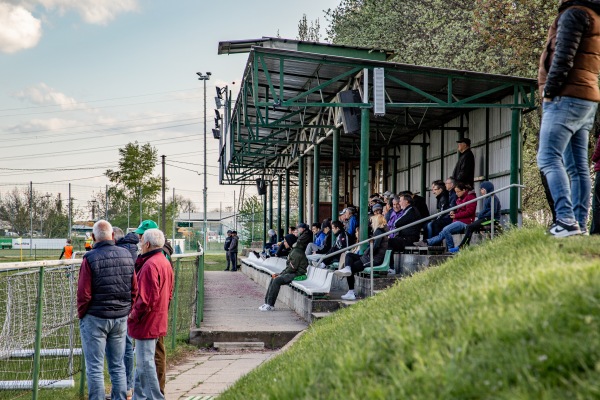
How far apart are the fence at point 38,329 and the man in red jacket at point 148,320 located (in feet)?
2.94

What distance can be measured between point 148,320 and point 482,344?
4282 mm

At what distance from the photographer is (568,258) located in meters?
4.82

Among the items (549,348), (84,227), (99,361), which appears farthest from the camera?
(84,227)

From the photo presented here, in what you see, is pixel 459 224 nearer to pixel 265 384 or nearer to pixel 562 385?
pixel 265 384

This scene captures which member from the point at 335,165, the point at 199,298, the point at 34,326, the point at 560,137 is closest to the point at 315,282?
the point at 199,298

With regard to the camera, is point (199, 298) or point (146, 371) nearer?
point (146, 371)

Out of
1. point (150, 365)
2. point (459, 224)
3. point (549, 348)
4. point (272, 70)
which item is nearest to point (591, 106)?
point (549, 348)

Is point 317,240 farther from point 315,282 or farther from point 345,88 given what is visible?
point 315,282

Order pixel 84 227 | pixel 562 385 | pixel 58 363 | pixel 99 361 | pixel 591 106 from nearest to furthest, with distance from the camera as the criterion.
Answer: pixel 562 385, pixel 591 106, pixel 99 361, pixel 58 363, pixel 84 227

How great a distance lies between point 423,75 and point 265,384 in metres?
11.8

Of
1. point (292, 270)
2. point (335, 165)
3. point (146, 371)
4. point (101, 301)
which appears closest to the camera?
point (101, 301)

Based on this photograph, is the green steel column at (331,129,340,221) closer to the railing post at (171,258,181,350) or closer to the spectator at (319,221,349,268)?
the spectator at (319,221,349,268)

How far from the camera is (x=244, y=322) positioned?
44.6ft

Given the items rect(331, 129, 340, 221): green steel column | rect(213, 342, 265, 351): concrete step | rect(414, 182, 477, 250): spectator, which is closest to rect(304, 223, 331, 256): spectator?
rect(331, 129, 340, 221): green steel column
